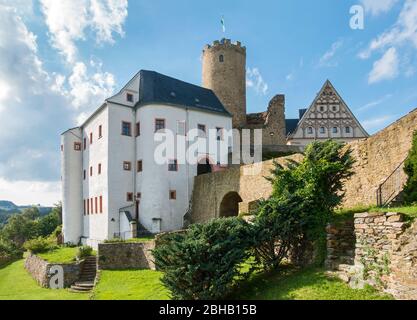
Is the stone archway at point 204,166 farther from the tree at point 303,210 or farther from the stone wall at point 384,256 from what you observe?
the stone wall at point 384,256

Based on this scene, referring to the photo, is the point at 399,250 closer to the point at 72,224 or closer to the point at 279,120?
the point at 72,224

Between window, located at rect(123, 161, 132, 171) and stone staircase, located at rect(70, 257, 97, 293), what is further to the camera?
window, located at rect(123, 161, 132, 171)

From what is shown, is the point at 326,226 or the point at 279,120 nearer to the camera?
the point at 326,226

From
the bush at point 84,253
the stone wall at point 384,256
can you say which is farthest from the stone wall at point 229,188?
the stone wall at point 384,256

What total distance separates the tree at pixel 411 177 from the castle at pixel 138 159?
743 inches

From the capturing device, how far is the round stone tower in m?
44.5

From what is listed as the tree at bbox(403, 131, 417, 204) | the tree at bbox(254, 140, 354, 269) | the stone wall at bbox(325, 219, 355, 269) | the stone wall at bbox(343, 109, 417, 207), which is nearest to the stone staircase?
the tree at bbox(254, 140, 354, 269)

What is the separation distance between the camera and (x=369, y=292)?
9867 millimetres

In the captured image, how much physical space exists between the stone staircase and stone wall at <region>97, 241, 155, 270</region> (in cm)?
112

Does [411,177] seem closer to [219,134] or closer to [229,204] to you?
[229,204]

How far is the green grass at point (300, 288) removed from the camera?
1002 centimetres

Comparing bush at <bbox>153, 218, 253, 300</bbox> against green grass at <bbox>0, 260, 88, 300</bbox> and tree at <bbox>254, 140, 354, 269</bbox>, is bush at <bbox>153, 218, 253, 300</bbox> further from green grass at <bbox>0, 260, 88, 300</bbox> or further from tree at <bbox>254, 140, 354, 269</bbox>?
green grass at <bbox>0, 260, 88, 300</bbox>
